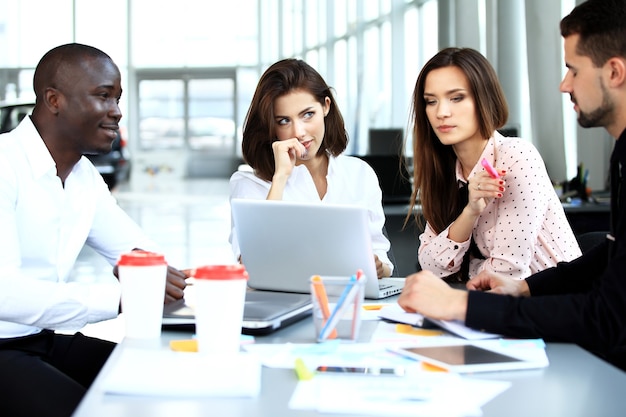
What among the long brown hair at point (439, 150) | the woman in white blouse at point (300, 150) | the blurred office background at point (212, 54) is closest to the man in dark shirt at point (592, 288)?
the long brown hair at point (439, 150)

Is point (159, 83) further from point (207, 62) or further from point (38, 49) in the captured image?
point (38, 49)

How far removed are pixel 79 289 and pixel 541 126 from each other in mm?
4758

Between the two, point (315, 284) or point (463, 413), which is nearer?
point (463, 413)

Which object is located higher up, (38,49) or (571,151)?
(38,49)

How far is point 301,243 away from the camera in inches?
76.3

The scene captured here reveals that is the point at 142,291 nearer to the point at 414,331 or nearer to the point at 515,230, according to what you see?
the point at 414,331

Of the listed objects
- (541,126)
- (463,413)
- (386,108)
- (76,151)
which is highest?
(386,108)

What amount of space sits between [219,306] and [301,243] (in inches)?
24.6

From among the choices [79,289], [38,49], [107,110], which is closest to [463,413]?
[79,289]

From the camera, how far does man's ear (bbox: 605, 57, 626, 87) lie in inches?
61.4

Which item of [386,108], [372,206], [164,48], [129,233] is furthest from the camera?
[164,48]

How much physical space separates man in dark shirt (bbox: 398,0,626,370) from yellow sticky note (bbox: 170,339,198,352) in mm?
418

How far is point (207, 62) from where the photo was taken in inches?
797

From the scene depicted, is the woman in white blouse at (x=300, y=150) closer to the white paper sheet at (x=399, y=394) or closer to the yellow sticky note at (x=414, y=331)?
the yellow sticky note at (x=414, y=331)
